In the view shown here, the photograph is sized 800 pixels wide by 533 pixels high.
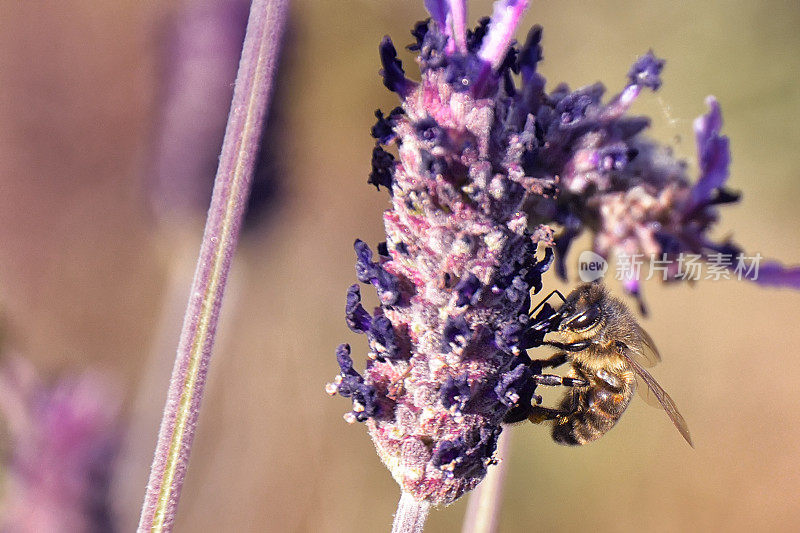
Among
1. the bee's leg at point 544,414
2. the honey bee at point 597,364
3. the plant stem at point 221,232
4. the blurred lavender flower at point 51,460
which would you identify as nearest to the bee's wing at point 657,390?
the honey bee at point 597,364

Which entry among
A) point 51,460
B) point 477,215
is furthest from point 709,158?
point 51,460

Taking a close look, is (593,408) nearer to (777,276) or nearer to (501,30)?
(777,276)

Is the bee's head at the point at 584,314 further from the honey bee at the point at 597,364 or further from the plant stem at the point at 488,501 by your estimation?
the plant stem at the point at 488,501

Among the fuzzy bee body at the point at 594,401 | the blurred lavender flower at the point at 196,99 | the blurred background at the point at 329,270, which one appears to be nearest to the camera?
the fuzzy bee body at the point at 594,401

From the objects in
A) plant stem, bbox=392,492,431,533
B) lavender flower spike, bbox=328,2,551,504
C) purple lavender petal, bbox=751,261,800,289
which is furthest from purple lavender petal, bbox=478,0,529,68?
plant stem, bbox=392,492,431,533

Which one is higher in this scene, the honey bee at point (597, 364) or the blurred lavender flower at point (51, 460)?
the honey bee at point (597, 364)

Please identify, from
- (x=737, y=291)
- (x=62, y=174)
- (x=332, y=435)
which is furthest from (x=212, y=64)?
(x=737, y=291)

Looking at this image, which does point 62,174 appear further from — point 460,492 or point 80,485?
point 460,492
